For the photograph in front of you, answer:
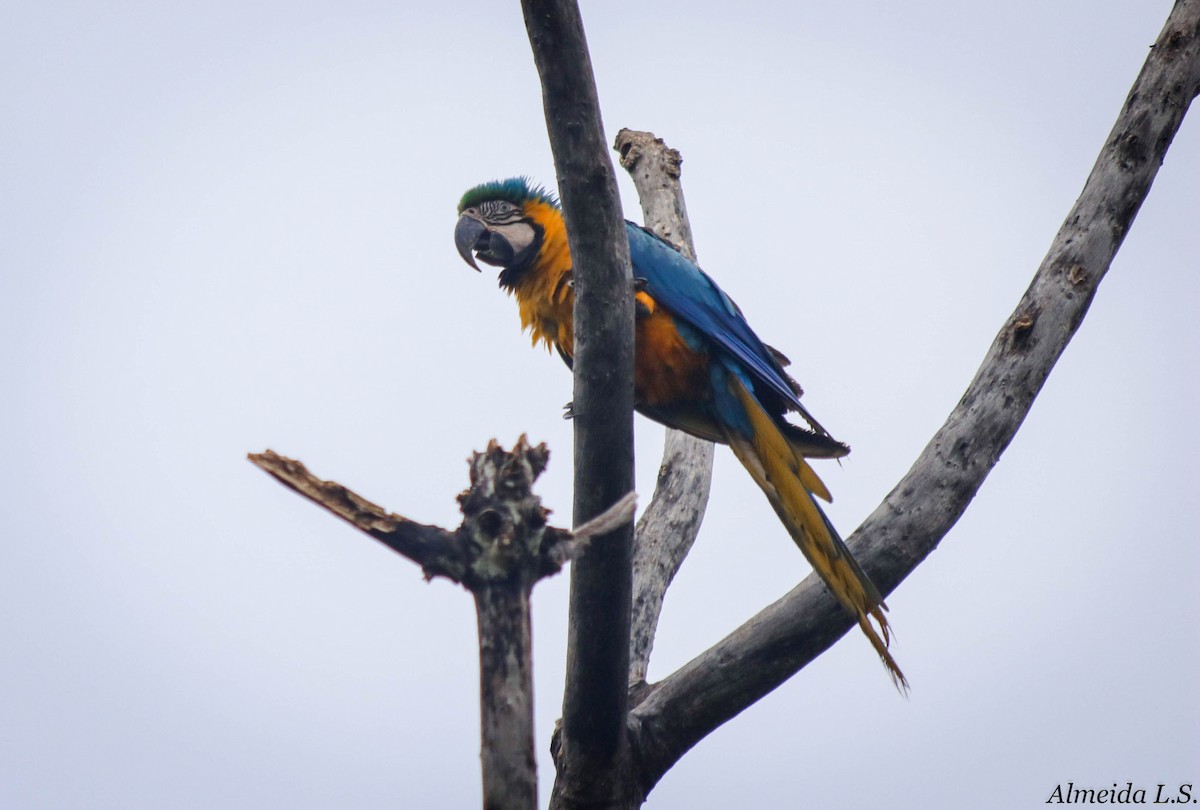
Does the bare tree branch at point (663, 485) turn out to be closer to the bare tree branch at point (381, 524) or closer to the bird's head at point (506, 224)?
the bird's head at point (506, 224)

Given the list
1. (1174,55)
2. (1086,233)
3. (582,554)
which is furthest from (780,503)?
(1174,55)

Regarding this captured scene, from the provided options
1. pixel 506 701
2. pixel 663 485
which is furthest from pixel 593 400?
pixel 663 485

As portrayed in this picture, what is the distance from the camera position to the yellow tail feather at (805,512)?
286 cm

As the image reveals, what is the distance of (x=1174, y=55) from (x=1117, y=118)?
26 cm

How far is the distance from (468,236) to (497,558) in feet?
7.21

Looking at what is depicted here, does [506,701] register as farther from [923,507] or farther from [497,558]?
[923,507]

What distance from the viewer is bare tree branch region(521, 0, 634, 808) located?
91.5 inches

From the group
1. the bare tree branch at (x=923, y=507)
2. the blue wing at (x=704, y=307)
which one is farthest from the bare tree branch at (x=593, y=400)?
the blue wing at (x=704, y=307)

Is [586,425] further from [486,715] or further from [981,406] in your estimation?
[981,406]

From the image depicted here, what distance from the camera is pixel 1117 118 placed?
3.21m

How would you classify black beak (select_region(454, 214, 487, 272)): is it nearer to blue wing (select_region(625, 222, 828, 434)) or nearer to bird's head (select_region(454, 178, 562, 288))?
bird's head (select_region(454, 178, 562, 288))

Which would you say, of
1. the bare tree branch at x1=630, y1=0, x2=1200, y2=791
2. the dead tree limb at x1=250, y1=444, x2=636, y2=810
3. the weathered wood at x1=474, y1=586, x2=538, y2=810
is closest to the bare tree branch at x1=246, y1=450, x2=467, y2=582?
the dead tree limb at x1=250, y1=444, x2=636, y2=810

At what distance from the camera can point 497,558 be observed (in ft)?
6.88

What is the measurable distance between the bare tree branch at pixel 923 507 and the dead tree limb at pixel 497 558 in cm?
96
